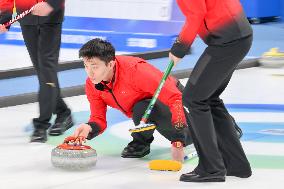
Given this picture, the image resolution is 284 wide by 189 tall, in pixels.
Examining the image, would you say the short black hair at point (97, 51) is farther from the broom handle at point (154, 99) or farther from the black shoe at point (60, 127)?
the black shoe at point (60, 127)

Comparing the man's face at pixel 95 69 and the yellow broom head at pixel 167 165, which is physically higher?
the man's face at pixel 95 69

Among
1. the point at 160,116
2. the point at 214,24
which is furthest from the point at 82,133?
the point at 214,24

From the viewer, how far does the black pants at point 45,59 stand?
548 centimetres

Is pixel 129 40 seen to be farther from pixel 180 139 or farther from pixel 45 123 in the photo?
pixel 180 139

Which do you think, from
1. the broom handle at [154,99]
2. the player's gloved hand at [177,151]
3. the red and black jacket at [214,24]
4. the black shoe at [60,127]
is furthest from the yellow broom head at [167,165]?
the black shoe at [60,127]

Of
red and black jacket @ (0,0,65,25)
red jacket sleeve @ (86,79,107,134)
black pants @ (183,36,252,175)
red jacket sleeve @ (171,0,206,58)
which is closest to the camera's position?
red jacket sleeve @ (171,0,206,58)

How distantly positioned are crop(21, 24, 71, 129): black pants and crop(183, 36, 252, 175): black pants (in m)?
1.50

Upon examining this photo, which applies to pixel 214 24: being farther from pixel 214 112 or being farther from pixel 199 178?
pixel 199 178

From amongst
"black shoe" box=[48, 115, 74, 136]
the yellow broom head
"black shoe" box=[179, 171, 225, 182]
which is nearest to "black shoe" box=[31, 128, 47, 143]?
"black shoe" box=[48, 115, 74, 136]

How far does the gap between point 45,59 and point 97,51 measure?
99 centimetres

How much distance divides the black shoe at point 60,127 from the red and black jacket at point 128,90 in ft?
2.61

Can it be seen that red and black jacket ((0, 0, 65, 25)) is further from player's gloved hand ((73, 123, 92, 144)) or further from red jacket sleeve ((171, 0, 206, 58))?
red jacket sleeve ((171, 0, 206, 58))

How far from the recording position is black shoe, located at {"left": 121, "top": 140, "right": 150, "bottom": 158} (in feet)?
16.3

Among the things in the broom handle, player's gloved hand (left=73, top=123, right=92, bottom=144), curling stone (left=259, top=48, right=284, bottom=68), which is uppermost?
the broom handle
